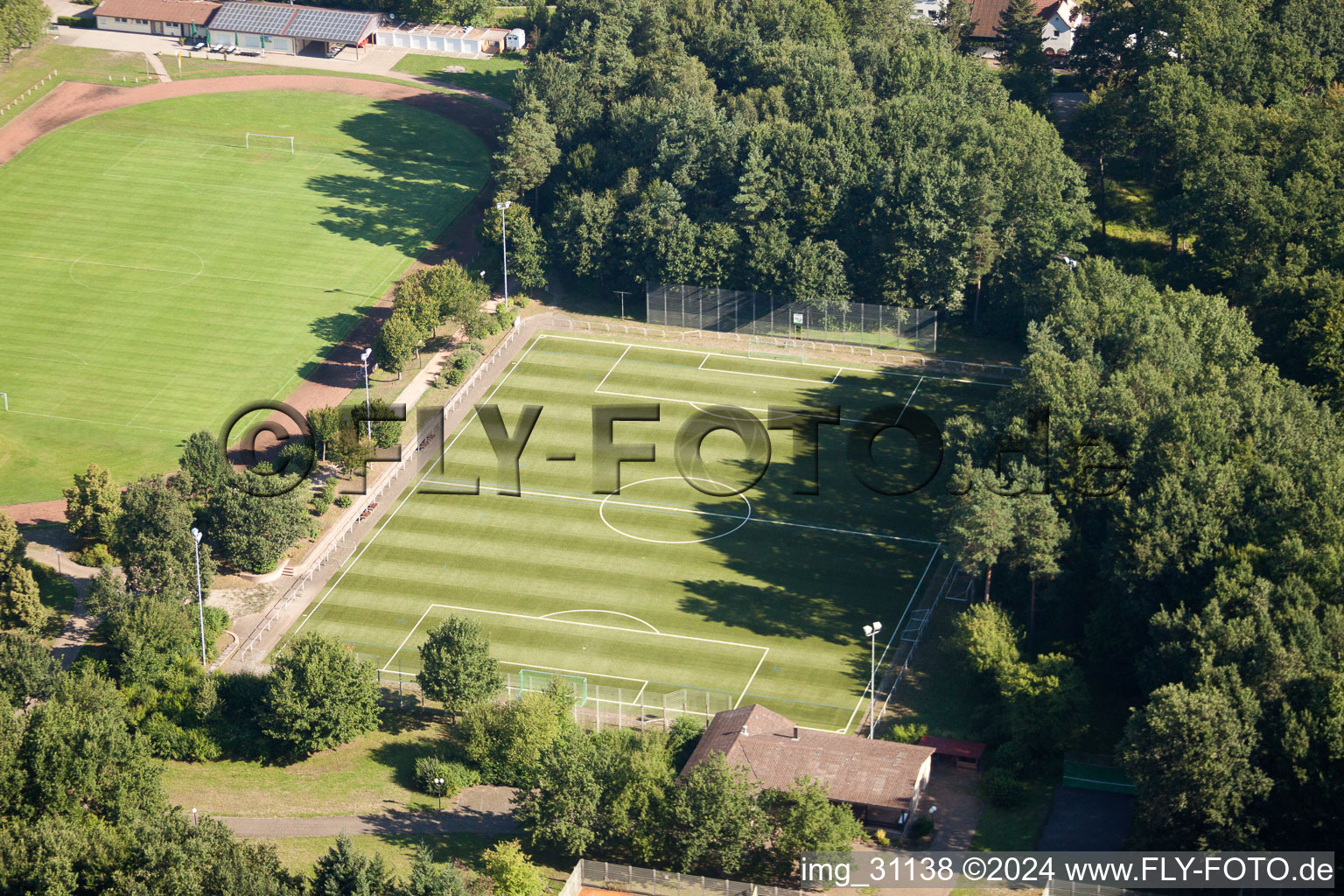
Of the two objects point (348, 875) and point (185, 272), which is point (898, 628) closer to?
point (348, 875)

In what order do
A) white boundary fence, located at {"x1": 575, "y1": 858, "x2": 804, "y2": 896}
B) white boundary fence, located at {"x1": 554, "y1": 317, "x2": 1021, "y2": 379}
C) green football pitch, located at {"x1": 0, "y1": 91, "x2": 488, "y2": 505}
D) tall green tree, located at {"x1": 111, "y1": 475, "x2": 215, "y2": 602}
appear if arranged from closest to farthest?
white boundary fence, located at {"x1": 575, "y1": 858, "x2": 804, "y2": 896}, tall green tree, located at {"x1": 111, "y1": 475, "x2": 215, "y2": 602}, green football pitch, located at {"x1": 0, "y1": 91, "x2": 488, "y2": 505}, white boundary fence, located at {"x1": 554, "y1": 317, "x2": 1021, "y2": 379}

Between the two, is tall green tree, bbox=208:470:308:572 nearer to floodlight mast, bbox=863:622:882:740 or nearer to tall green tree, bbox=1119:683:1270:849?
floodlight mast, bbox=863:622:882:740

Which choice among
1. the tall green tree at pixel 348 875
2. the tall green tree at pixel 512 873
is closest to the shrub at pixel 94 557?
the tall green tree at pixel 348 875

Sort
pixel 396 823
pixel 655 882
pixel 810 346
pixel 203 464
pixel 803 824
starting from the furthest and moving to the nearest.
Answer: pixel 810 346 → pixel 203 464 → pixel 396 823 → pixel 655 882 → pixel 803 824

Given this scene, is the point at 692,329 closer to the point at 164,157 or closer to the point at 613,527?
the point at 613,527

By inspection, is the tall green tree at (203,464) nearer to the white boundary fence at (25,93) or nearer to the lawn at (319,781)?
the lawn at (319,781)

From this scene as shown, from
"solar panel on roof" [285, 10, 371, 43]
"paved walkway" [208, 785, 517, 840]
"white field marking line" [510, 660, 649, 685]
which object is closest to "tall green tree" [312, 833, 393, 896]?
"paved walkway" [208, 785, 517, 840]

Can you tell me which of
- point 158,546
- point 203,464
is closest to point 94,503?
point 203,464
